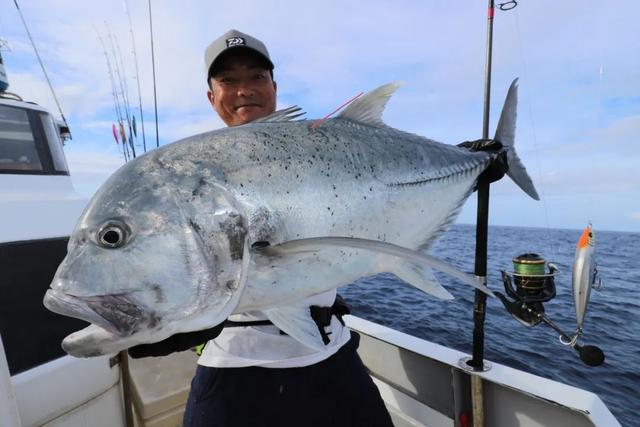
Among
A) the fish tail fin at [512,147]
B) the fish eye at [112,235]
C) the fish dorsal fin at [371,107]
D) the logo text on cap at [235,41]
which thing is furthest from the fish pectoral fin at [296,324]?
the fish tail fin at [512,147]

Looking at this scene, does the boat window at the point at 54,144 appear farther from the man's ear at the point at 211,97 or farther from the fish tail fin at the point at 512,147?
the fish tail fin at the point at 512,147

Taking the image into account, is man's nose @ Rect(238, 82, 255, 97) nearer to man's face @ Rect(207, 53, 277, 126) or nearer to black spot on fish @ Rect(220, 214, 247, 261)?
man's face @ Rect(207, 53, 277, 126)

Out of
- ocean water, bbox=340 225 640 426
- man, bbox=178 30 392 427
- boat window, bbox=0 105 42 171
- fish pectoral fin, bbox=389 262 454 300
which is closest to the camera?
fish pectoral fin, bbox=389 262 454 300

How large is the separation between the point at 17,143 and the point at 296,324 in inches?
160

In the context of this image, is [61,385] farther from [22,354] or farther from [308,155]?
[308,155]

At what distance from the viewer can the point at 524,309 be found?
320 cm

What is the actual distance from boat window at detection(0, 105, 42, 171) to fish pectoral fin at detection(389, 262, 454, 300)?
3.98m

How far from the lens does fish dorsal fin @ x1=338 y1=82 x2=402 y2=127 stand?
73.2 inches

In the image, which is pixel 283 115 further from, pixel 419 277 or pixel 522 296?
pixel 522 296

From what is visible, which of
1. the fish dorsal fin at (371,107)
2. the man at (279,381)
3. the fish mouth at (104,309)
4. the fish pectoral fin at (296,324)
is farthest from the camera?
the man at (279,381)

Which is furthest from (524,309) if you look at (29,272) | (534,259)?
(29,272)

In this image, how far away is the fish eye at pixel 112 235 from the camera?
3.93 feet

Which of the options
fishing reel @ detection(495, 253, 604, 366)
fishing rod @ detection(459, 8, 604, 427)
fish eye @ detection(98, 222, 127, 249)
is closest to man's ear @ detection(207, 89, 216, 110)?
fish eye @ detection(98, 222, 127, 249)

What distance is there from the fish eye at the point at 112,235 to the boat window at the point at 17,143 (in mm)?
3355
